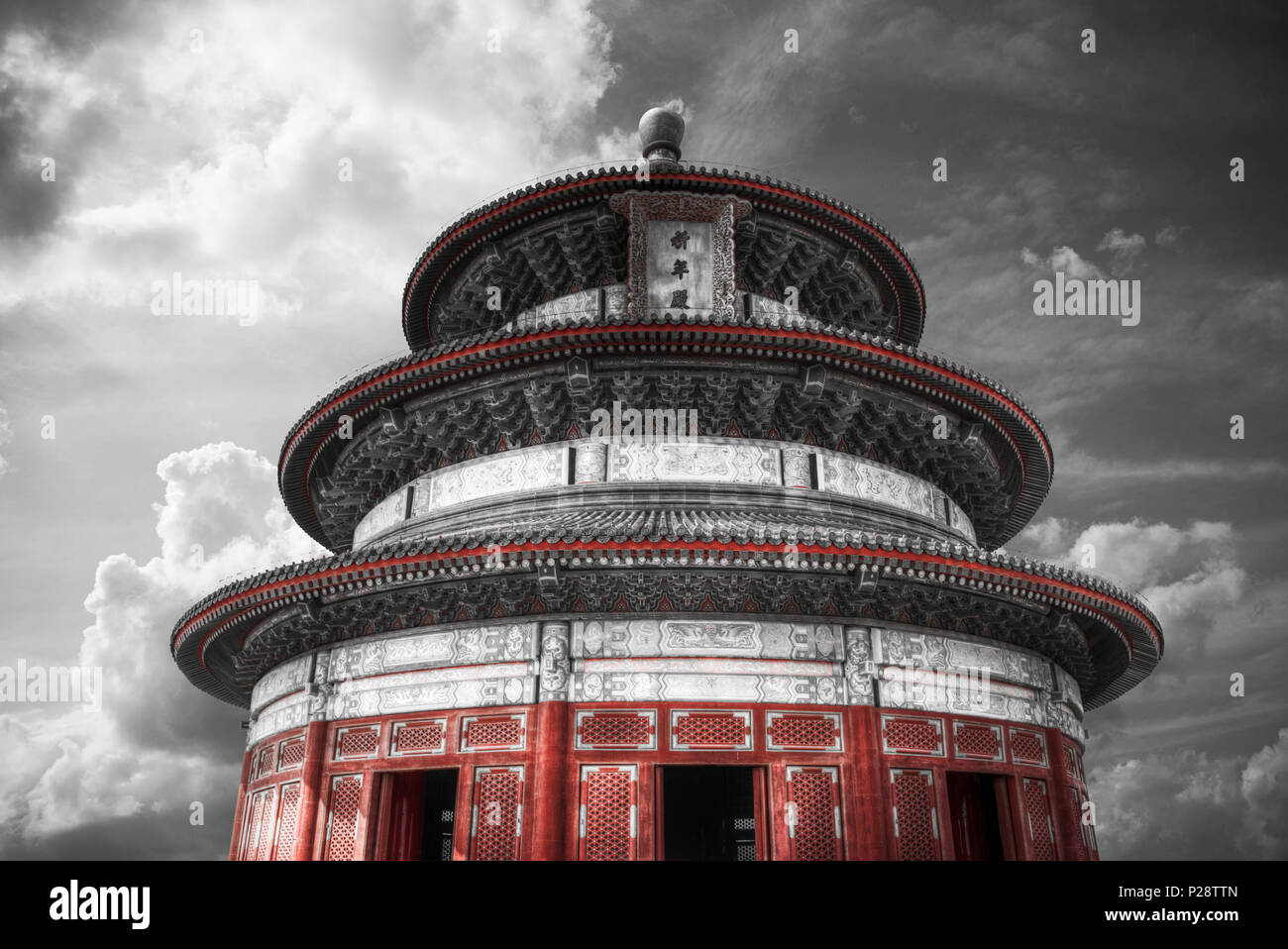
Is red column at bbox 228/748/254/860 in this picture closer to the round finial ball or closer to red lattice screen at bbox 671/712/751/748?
red lattice screen at bbox 671/712/751/748

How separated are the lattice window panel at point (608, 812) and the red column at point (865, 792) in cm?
279

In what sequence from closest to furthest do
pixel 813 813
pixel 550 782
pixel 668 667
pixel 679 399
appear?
pixel 550 782 → pixel 813 813 → pixel 668 667 → pixel 679 399

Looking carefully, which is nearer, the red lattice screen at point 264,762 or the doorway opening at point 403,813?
the doorway opening at point 403,813

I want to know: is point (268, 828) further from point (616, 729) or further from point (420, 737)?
point (616, 729)

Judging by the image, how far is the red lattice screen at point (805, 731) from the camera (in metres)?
12.8

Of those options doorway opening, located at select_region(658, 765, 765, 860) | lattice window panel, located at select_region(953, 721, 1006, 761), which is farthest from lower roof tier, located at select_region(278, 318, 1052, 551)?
doorway opening, located at select_region(658, 765, 765, 860)

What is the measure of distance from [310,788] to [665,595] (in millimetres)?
5886

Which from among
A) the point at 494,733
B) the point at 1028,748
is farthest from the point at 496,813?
the point at 1028,748

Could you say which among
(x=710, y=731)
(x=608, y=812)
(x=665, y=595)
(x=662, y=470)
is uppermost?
(x=662, y=470)

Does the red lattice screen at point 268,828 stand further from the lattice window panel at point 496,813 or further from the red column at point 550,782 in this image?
the red column at point 550,782

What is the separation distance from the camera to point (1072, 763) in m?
15.3

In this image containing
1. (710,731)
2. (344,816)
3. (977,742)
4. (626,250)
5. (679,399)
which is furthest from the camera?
(626,250)

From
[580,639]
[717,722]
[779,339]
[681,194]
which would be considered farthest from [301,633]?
[681,194]

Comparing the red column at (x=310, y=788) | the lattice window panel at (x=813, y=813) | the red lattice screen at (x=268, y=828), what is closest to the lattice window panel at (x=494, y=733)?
the red column at (x=310, y=788)
